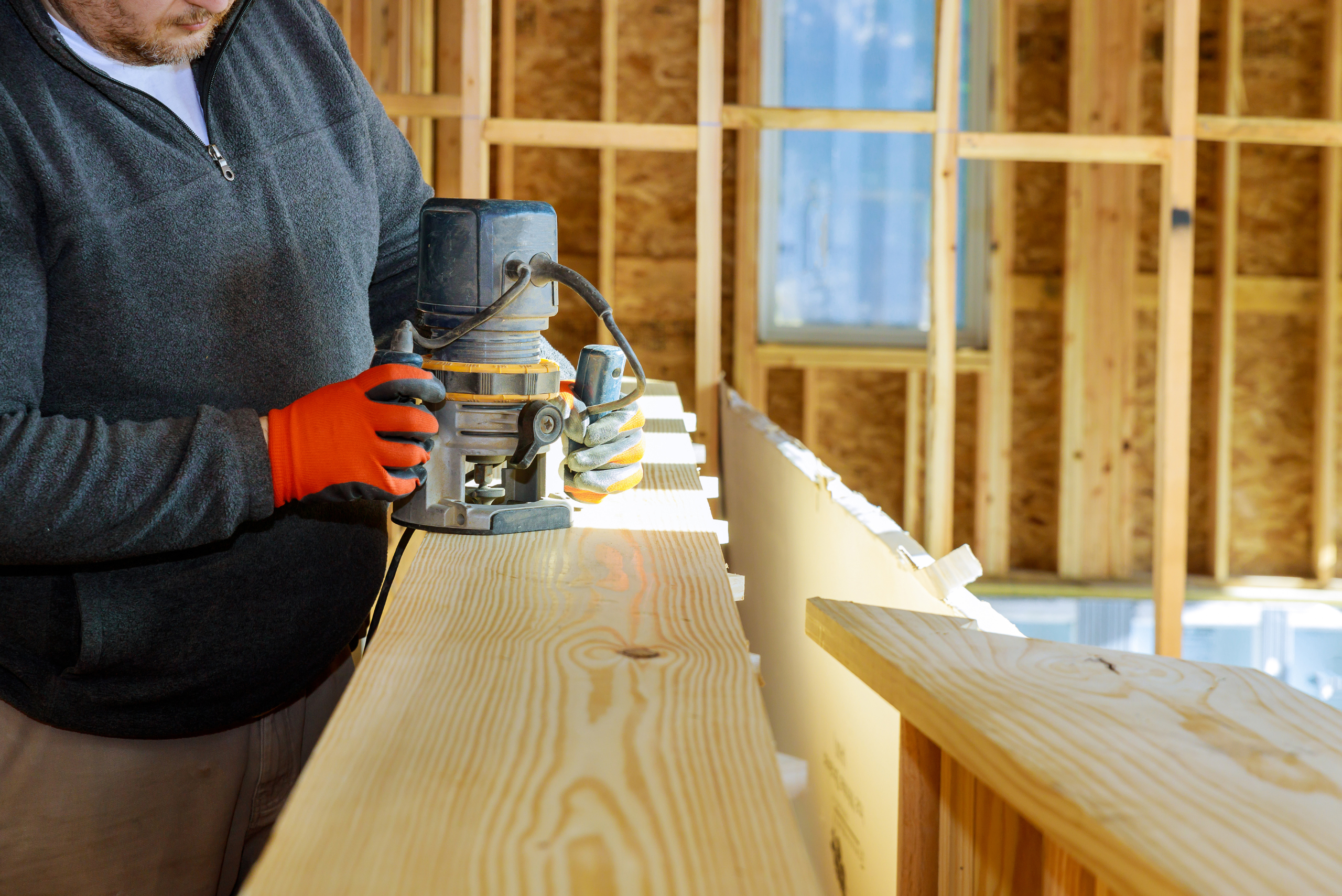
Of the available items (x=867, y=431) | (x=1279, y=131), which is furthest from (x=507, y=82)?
(x=1279, y=131)

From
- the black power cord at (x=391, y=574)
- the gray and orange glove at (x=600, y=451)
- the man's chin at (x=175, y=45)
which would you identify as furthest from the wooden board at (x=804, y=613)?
the man's chin at (x=175, y=45)

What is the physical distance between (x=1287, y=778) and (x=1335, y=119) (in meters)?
5.55

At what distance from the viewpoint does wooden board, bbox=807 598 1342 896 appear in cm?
46

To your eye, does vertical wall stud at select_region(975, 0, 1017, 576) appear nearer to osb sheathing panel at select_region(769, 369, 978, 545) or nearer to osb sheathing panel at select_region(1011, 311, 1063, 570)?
osb sheathing panel at select_region(1011, 311, 1063, 570)

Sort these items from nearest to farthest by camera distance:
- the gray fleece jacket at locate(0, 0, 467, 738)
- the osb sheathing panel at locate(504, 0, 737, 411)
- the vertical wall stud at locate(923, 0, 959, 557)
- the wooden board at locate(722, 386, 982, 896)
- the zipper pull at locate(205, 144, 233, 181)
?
the gray fleece jacket at locate(0, 0, 467, 738) < the zipper pull at locate(205, 144, 233, 181) < the wooden board at locate(722, 386, 982, 896) < the vertical wall stud at locate(923, 0, 959, 557) < the osb sheathing panel at locate(504, 0, 737, 411)

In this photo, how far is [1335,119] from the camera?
504cm

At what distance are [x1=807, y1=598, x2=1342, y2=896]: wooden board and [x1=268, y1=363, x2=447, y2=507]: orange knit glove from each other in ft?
1.70

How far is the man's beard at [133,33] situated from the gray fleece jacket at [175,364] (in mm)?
50

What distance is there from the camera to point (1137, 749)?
1.79ft

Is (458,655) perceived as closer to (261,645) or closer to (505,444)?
(505,444)

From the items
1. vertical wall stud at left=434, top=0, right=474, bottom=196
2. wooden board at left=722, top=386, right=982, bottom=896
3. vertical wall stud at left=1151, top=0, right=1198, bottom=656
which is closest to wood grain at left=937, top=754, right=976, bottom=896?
wooden board at left=722, top=386, right=982, bottom=896

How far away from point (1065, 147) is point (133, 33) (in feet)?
9.06

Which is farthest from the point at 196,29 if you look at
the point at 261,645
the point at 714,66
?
the point at 714,66

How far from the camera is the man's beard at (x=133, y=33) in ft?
3.77
